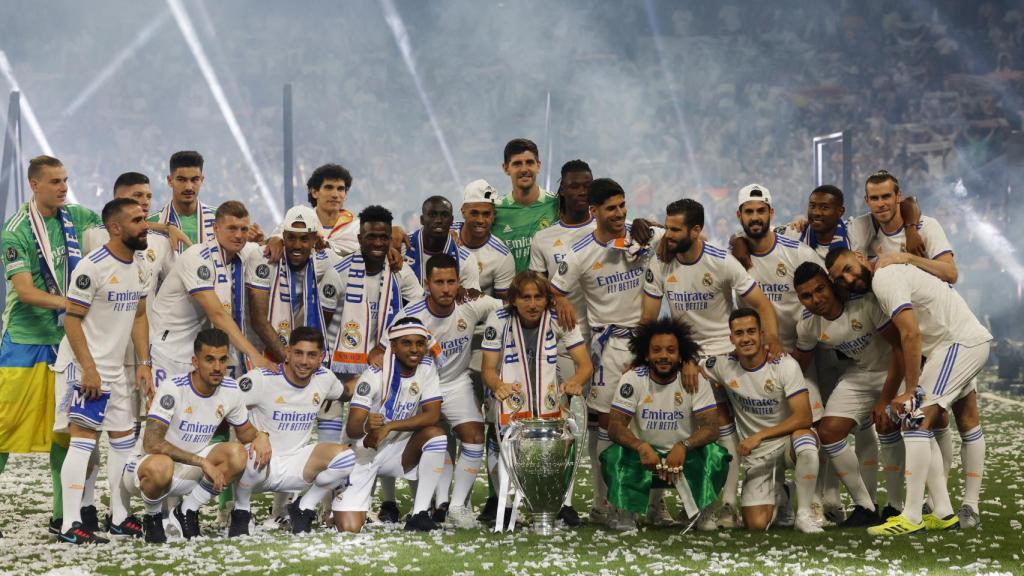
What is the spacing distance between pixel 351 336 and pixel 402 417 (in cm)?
57

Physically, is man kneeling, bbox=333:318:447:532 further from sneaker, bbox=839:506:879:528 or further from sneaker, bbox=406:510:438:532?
sneaker, bbox=839:506:879:528

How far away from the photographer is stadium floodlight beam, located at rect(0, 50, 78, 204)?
67.7 feet

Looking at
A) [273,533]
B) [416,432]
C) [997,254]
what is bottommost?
[273,533]

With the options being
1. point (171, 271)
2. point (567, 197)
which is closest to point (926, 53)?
point (567, 197)

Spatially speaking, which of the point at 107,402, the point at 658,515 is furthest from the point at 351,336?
the point at 658,515

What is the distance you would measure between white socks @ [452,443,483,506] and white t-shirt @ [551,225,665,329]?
3.31 ft

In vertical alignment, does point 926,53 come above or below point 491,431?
above

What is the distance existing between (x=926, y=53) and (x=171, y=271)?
17632 millimetres

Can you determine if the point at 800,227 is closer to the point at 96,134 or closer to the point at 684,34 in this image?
the point at 684,34

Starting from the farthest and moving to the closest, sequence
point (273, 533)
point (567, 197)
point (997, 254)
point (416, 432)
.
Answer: point (997, 254) → point (567, 197) → point (416, 432) → point (273, 533)

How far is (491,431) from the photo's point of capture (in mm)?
6707

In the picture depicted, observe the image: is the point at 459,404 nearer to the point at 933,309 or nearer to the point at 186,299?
the point at 186,299

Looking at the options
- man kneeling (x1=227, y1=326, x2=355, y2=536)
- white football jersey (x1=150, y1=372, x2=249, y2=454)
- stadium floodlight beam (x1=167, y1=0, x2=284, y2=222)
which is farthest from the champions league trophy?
stadium floodlight beam (x1=167, y1=0, x2=284, y2=222)

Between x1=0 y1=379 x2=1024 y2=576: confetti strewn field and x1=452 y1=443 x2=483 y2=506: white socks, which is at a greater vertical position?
x1=452 y1=443 x2=483 y2=506: white socks
